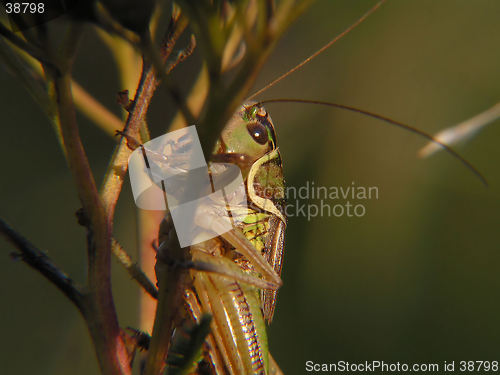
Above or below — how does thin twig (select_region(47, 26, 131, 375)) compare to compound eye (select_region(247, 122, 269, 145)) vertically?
below

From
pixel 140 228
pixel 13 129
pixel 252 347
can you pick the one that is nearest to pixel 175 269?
pixel 140 228

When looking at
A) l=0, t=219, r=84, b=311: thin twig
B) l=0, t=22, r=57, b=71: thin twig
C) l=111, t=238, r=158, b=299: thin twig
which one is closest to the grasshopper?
l=111, t=238, r=158, b=299: thin twig

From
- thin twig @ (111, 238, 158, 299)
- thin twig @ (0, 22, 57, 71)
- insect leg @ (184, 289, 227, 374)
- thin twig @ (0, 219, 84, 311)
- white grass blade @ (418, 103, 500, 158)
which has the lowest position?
insect leg @ (184, 289, 227, 374)

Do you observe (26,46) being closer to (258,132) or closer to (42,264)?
(42,264)

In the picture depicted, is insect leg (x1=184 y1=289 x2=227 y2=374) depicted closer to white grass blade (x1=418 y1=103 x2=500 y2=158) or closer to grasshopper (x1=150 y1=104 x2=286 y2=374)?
grasshopper (x1=150 y1=104 x2=286 y2=374)

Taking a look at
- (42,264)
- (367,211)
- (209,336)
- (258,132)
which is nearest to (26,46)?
(42,264)

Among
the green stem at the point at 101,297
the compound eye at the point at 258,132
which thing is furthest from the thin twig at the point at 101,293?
the compound eye at the point at 258,132

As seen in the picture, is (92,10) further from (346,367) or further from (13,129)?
(13,129)
